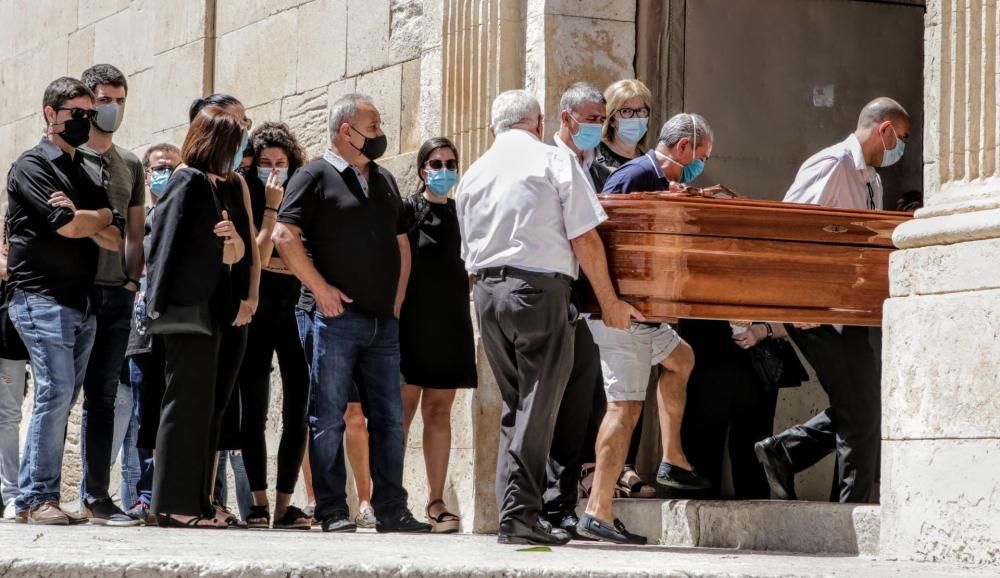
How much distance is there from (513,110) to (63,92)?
7.14 ft

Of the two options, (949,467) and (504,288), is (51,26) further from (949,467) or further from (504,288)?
(949,467)

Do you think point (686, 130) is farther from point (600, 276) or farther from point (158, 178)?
point (158, 178)

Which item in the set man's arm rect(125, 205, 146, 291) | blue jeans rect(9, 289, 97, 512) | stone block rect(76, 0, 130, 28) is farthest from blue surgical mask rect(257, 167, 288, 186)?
stone block rect(76, 0, 130, 28)

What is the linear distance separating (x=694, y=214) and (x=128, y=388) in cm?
351

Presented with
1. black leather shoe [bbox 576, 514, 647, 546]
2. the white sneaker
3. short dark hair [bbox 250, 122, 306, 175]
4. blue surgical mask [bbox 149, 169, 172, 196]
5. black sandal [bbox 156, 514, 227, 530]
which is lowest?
the white sneaker

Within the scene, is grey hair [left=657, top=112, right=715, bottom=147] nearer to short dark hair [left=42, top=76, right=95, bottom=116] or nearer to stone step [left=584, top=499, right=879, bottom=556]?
stone step [left=584, top=499, right=879, bottom=556]

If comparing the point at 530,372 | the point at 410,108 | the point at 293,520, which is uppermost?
the point at 410,108

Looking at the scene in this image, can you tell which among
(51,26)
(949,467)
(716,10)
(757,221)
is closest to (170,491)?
(757,221)

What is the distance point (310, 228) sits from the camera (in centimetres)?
792

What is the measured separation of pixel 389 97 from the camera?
995 cm

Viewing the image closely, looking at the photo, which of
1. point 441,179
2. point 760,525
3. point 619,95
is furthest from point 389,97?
point 760,525

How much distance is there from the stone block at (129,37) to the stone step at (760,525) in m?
6.12

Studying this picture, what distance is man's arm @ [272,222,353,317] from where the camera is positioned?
775 centimetres

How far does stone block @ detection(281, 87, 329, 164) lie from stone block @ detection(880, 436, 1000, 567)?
16.6 ft
